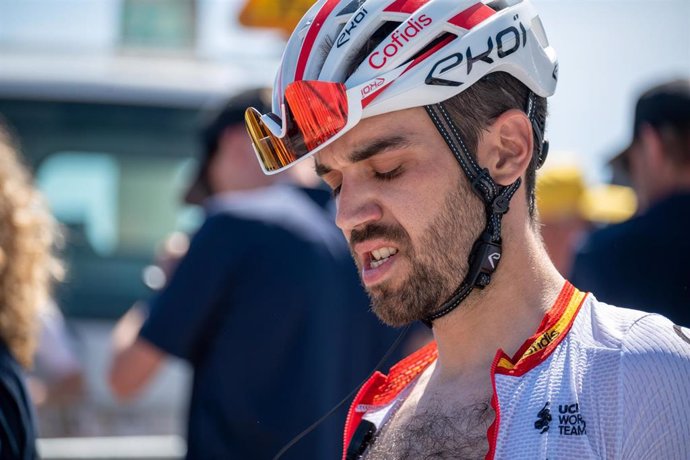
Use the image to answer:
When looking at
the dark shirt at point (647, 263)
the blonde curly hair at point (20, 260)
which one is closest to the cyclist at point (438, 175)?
the dark shirt at point (647, 263)

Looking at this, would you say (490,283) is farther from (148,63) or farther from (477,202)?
(148,63)

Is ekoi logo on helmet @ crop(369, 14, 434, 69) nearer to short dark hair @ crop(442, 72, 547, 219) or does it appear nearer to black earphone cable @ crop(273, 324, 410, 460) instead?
short dark hair @ crop(442, 72, 547, 219)

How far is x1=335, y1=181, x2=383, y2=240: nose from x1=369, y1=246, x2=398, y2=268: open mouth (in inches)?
2.6

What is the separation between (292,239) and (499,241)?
1.62 meters

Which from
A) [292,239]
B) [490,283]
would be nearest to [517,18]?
[490,283]

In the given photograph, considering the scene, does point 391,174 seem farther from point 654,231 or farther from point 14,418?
point 654,231

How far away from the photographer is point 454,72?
2221 mm

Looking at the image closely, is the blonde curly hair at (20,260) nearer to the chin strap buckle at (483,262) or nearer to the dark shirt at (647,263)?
the chin strap buckle at (483,262)

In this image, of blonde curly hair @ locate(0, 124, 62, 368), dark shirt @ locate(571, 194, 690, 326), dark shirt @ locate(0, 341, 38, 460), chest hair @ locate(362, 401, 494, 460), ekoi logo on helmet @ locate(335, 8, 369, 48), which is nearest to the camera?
chest hair @ locate(362, 401, 494, 460)

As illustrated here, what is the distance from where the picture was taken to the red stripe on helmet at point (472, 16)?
2.24 meters

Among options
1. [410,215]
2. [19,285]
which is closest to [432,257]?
[410,215]

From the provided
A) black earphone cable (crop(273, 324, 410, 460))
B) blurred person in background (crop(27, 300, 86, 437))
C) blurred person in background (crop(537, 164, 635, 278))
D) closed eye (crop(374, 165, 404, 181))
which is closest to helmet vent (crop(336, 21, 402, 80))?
closed eye (crop(374, 165, 404, 181))

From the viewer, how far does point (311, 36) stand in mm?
2367

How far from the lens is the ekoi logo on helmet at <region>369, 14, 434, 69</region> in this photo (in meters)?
2.22
